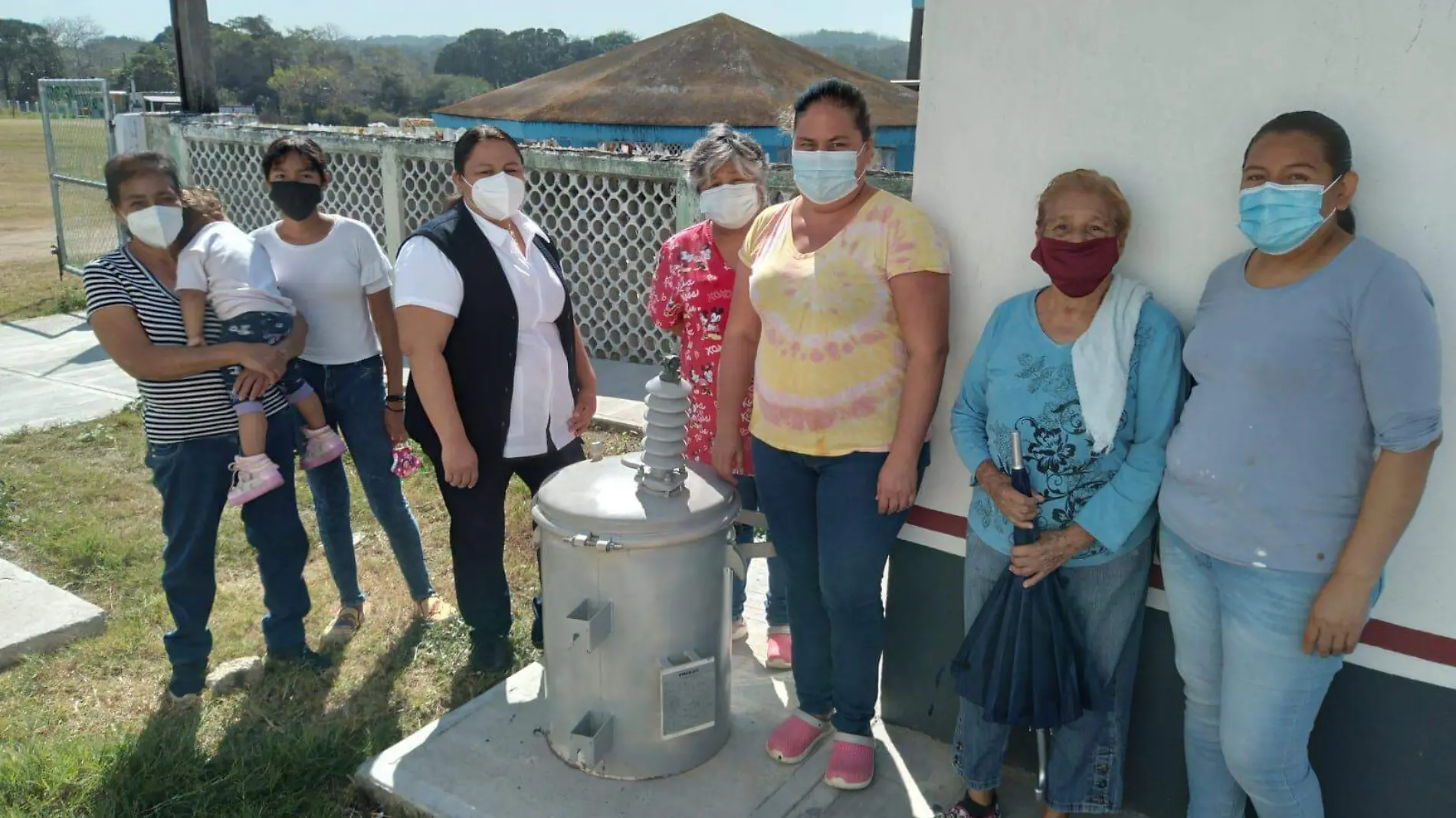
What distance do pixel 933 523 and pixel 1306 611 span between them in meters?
1.12

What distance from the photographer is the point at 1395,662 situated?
2391mm

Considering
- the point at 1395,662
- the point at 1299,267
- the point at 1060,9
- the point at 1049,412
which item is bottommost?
the point at 1395,662

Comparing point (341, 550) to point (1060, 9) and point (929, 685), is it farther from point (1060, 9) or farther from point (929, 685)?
point (1060, 9)

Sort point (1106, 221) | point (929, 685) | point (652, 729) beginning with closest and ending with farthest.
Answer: point (1106, 221), point (652, 729), point (929, 685)

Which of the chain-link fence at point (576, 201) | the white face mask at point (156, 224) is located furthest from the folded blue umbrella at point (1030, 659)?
the chain-link fence at point (576, 201)

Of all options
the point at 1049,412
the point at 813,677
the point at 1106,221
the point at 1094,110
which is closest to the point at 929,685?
the point at 813,677

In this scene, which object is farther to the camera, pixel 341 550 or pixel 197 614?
pixel 341 550

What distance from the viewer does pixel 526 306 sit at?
3.27 m

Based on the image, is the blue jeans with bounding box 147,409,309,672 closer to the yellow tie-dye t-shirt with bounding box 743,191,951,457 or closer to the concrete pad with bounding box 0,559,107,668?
the concrete pad with bounding box 0,559,107,668

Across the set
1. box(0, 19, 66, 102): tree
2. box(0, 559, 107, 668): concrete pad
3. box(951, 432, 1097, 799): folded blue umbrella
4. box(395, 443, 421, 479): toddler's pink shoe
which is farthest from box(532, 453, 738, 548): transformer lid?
box(0, 19, 66, 102): tree

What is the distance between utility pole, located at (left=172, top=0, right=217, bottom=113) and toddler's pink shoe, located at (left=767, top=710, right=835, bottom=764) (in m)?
9.24

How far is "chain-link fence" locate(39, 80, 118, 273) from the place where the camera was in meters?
10.0

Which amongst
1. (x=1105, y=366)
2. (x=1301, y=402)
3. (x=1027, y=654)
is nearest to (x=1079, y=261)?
(x=1105, y=366)

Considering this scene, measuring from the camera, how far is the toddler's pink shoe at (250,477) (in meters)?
3.34
